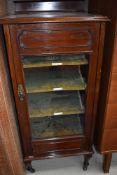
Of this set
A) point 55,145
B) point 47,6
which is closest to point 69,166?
point 55,145

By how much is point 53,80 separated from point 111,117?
45 centimetres

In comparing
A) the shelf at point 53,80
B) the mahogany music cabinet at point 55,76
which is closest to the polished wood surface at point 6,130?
the mahogany music cabinet at point 55,76

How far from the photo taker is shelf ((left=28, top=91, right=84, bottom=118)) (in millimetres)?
1301

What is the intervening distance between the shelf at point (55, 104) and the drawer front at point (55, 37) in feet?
1.50

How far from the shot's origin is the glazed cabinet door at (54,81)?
3.19 feet

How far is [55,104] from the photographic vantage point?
1362 millimetres

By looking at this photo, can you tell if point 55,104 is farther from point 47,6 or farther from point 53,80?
point 47,6

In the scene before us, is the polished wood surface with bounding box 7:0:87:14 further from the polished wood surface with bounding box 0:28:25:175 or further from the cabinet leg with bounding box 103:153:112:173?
the cabinet leg with bounding box 103:153:112:173

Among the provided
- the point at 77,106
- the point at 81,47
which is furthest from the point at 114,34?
the point at 77,106

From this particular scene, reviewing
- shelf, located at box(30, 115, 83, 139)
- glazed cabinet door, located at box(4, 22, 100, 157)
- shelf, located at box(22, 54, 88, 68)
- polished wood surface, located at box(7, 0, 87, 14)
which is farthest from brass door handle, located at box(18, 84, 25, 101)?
polished wood surface, located at box(7, 0, 87, 14)

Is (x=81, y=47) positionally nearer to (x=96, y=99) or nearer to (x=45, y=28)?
(x=45, y=28)

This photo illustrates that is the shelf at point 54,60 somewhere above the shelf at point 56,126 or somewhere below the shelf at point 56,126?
above

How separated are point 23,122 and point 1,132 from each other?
0.26 metres

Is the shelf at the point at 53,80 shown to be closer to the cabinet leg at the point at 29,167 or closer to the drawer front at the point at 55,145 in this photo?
the drawer front at the point at 55,145
